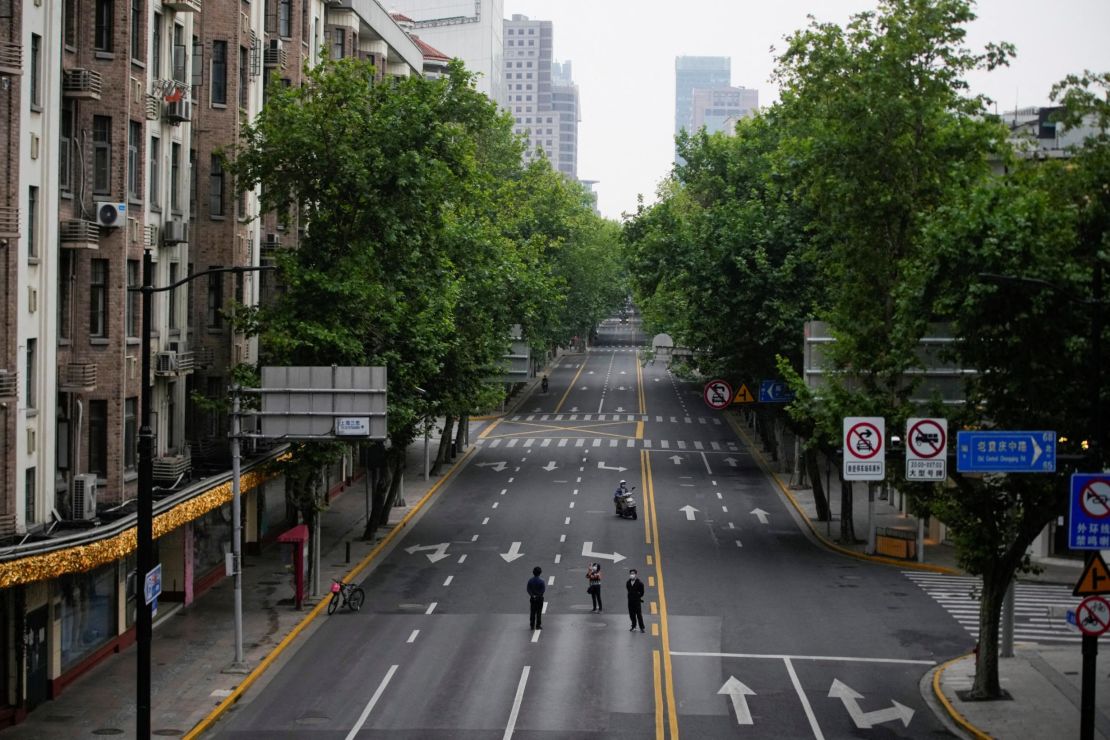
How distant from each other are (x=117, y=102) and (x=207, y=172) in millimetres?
9072

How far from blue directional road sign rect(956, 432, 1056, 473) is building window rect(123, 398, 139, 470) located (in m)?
20.5

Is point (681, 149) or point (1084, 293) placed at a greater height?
point (681, 149)

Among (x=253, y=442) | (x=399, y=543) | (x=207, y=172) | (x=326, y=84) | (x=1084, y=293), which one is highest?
(x=326, y=84)

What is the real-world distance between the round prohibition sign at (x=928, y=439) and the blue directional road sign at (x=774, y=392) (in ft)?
81.6

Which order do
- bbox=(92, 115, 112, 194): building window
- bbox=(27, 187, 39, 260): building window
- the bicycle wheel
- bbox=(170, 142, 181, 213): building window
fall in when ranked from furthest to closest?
bbox=(170, 142, 181, 213): building window, the bicycle wheel, bbox=(92, 115, 112, 194): building window, bbox=(27, 187, 39, 260): building window

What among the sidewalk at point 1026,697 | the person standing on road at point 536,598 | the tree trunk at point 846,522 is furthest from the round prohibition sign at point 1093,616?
the tree trunk at point 846,522

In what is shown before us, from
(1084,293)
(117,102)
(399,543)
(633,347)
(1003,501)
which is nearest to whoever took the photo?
(1084,293)

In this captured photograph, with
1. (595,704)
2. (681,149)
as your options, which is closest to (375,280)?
(595,704)

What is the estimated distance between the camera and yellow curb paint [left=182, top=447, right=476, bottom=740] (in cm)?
Result: 2798

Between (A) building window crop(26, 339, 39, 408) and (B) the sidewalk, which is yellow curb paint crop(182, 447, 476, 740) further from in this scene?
(B) the sidewalk

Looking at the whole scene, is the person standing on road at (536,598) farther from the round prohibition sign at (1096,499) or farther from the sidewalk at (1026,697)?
the round prohibition sign at (1096,499)

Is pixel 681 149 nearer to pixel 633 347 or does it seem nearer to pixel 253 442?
pixel 253 442

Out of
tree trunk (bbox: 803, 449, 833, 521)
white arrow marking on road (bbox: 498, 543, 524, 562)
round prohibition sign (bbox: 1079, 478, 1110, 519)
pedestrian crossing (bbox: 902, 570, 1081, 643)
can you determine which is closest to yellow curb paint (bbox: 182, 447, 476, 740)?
white arrow marking on road (bbox: 498, 543, 524, 562)

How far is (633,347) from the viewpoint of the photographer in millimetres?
178375
